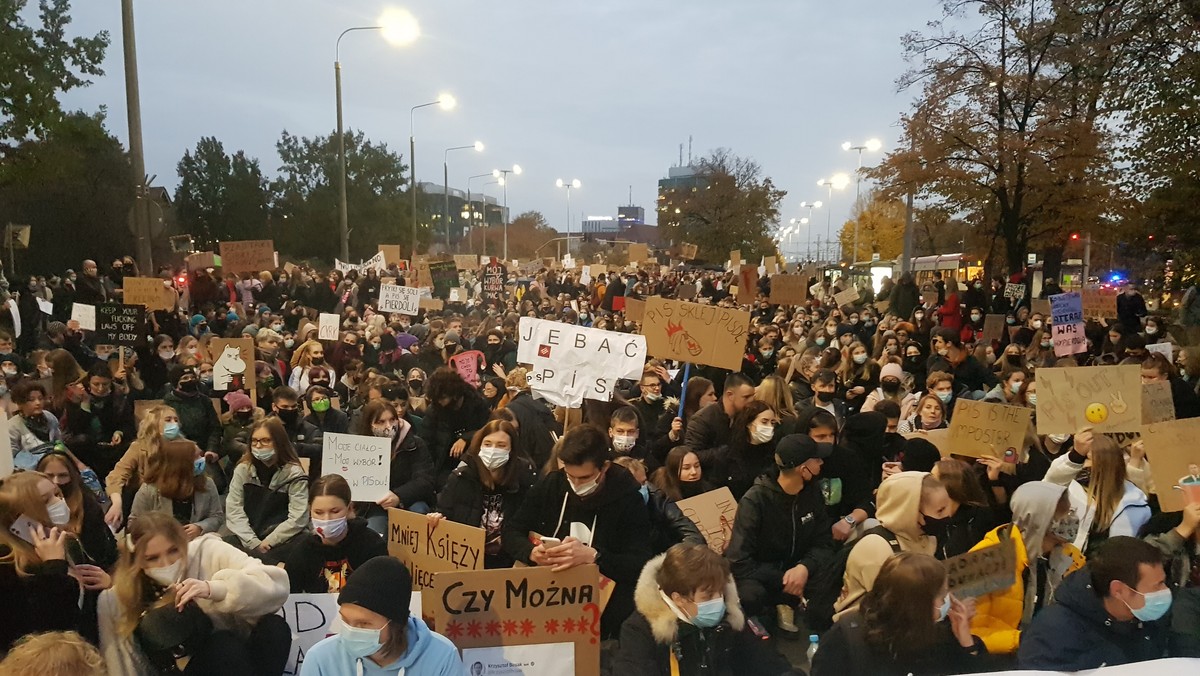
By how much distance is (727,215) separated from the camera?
170 feet

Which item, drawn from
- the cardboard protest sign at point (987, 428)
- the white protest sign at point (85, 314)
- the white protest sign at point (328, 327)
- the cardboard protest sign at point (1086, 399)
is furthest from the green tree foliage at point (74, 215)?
the cardboard protest sign at point (1086, 399)

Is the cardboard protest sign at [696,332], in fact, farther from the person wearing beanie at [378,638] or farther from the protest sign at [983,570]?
the person wearing beanie at [378,638]

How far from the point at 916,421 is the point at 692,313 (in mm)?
2179

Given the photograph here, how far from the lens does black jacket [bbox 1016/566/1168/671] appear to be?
338 centimetres

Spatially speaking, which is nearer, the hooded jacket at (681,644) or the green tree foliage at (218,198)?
the hooded jacket at (681,644)

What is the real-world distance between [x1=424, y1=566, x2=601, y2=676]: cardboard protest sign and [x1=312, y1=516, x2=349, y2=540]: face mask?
912 millimetres

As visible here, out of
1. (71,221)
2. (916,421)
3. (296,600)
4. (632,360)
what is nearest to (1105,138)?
(916,421)

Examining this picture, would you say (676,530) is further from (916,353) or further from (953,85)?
(953,85)

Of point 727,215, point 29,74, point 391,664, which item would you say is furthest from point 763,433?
point 727,215

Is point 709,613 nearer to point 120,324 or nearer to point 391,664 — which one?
point 391,664

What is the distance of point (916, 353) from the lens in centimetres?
1007

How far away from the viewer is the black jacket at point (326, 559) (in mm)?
4277

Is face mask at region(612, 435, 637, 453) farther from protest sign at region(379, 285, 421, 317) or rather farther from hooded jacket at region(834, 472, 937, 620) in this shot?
protest sign at region(379, 285, 421, 317)

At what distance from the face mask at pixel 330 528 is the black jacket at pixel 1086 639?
10.4ft
